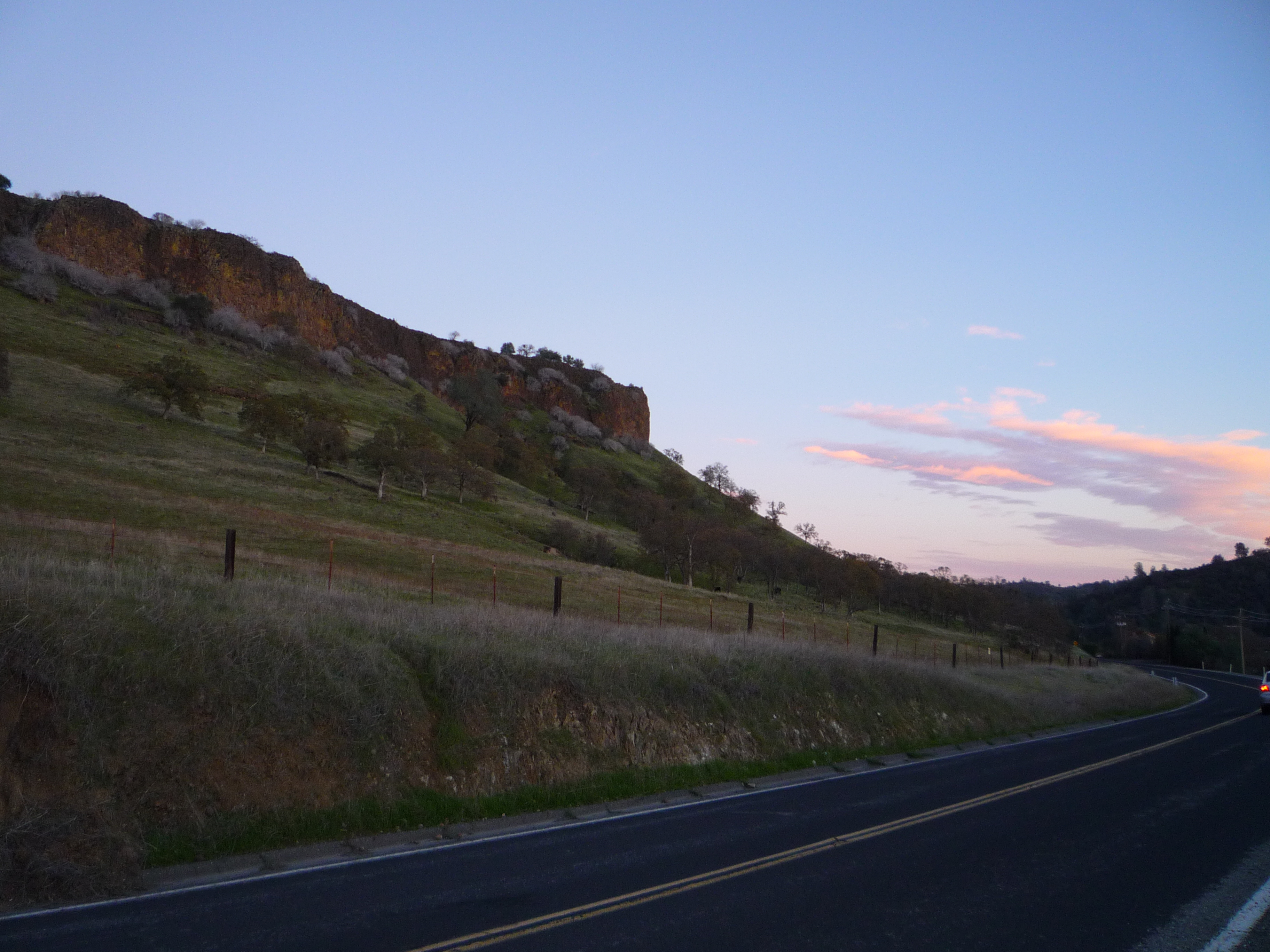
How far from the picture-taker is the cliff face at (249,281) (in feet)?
331

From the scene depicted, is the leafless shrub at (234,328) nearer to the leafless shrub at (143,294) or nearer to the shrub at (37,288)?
the leafless shrub at (143,294)

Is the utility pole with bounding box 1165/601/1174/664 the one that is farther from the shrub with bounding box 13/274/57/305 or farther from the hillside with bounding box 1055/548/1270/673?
the shrub with bounding box 13/274/57/305

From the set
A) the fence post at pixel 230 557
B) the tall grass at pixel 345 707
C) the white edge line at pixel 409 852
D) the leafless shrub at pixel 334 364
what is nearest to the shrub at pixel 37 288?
the leafless shrub at pixel 334 364

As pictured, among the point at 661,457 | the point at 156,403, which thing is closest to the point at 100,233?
the point at 156,403

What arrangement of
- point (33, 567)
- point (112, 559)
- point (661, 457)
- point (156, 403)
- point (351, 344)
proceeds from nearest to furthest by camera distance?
point (33, 567) → point (112, 559) → point (156, 403) → point (351, 344) → point (661, 457)

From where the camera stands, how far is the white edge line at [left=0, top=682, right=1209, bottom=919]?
6.30 metres

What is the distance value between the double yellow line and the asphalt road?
3cm

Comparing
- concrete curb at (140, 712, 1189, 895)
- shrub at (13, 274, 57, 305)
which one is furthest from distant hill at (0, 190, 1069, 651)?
concrete curb at (140, 712, 1189, 895)

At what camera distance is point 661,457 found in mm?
158625

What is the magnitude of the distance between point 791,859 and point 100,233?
122 m

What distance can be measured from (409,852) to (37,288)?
8920 centimetres

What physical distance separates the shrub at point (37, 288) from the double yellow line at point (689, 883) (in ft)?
294

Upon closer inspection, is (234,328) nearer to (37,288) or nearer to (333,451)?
(37,288)

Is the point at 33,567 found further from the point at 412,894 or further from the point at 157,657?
the point at 412,894
